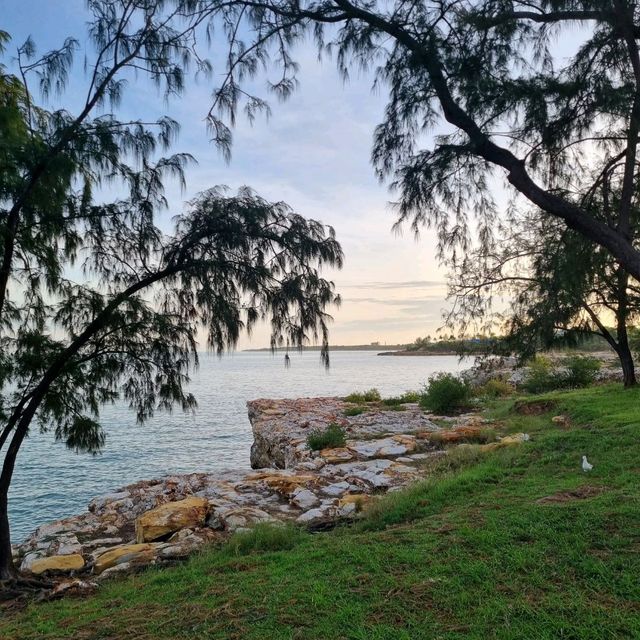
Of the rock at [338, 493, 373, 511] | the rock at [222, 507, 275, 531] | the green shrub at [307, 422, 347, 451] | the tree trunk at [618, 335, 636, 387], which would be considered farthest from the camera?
the tree trunk at [618, 335, 636, 387]

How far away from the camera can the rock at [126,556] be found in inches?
242

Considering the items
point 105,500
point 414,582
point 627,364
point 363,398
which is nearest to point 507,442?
→ point 414,582

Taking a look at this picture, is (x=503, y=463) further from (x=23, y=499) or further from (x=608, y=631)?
(x=23, y=499)

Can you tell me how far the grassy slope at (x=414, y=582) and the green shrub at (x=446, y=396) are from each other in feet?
39.5

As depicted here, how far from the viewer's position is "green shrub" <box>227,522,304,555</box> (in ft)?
18.6

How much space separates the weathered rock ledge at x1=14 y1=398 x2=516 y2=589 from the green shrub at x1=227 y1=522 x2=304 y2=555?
0.68m

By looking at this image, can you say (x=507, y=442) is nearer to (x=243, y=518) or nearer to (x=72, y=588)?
(x=243, y=518)

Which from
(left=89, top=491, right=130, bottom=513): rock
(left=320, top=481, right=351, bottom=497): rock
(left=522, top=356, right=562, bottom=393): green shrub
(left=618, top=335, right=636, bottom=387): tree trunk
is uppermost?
(left=618, top=335, right=636, bottom=387): tree trunk

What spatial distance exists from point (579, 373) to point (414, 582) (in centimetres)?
2029

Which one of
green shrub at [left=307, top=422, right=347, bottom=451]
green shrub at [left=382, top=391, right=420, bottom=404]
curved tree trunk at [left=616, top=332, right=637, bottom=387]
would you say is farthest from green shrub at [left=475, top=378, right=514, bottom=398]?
green shrub at [left=307, top=422, right=347, bottom=451]

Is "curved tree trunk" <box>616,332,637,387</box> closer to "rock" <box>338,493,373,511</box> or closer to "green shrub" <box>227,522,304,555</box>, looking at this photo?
"rock" <box>338,493,373,511</box>

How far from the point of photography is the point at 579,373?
864 inches

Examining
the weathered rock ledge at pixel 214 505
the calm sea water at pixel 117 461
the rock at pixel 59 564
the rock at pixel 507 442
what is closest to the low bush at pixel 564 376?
the calm sea water at pixel 117 461

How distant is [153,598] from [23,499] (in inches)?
431
